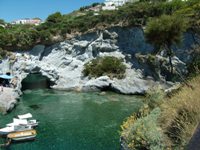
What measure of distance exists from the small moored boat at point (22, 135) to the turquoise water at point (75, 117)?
452 mm

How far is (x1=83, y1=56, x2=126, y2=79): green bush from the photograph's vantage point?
46.0 metres

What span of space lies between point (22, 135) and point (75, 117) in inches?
275

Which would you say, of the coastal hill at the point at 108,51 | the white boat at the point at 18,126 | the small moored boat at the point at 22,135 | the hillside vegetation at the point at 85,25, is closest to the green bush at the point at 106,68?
the coastal hill at the point at 108,51

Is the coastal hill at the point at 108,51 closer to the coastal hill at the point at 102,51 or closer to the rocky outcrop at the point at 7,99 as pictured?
the coastal hill at the point at 102,51

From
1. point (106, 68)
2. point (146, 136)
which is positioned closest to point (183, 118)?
point (146, 136)

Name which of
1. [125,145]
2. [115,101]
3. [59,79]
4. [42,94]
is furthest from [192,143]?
[59,79]

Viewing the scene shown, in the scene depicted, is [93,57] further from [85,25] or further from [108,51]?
[85,25]

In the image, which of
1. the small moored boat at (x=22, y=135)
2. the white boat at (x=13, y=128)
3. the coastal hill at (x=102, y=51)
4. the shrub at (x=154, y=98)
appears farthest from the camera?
the coastal hill at (x=102, y=51)

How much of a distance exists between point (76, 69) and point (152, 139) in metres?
42.2

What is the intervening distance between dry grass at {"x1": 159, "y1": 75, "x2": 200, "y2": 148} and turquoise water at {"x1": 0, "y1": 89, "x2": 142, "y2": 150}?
1198 centimetres

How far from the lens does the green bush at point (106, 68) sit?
46031 mm

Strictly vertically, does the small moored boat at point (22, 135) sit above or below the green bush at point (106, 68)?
below

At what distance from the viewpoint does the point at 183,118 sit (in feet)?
23.5

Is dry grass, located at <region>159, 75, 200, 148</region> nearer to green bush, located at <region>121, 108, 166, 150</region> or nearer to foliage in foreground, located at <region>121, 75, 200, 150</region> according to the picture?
foliage in foreground, located at <region>121, 75, 200, 150</region>
